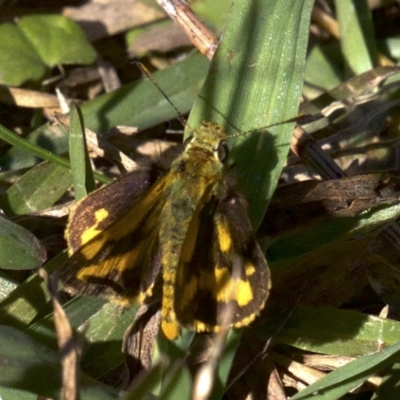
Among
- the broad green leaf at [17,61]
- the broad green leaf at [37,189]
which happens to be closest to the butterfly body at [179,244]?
the broad green leaf at [37,189]

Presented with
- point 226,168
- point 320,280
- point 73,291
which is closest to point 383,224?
point 320,280

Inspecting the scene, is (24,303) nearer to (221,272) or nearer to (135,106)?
(221,272)

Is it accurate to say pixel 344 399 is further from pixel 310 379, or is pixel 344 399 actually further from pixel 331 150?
pixel 331 150

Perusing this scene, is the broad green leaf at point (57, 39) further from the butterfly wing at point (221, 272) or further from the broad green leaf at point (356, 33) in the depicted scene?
the butterfly wing at point (221, 272)

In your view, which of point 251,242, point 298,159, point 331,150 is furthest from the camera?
point 331,150

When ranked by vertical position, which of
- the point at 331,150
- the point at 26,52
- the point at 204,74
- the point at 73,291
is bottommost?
the point at 331,150

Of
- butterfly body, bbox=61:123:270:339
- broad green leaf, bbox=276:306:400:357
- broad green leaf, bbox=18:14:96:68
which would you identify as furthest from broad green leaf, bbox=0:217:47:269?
broad green leaf, bbox=18:14:96:68

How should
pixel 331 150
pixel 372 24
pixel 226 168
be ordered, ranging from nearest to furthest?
pixel 226 168 → pixel 331 150 → pixel 372 24
